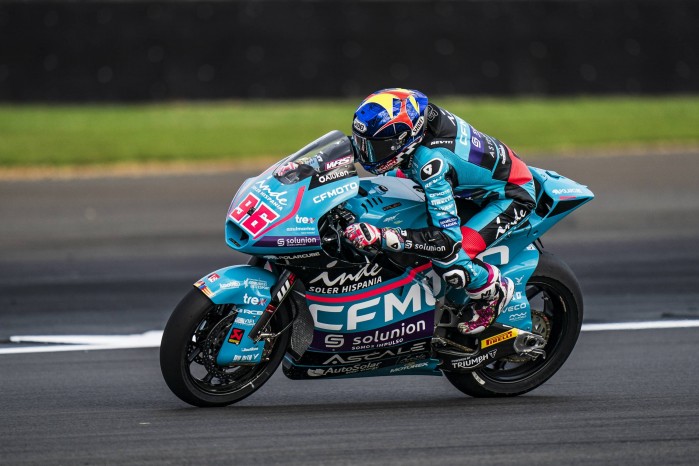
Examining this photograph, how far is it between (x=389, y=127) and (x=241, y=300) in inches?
44.3

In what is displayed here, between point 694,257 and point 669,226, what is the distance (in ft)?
5.15

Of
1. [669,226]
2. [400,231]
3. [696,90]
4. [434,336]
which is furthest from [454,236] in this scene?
[696,90]

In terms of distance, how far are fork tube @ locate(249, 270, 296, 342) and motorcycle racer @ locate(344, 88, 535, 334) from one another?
43 cm

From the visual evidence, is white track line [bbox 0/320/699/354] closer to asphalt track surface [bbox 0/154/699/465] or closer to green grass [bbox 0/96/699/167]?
asphalt track surface [bbox 0/154/699/465]

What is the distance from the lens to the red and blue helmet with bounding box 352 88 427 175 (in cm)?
582

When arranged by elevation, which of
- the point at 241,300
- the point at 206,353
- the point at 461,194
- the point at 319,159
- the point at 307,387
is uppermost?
the point at 319,159

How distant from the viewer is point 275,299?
5.98m

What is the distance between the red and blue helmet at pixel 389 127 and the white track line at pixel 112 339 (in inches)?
106

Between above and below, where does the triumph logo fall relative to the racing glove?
below

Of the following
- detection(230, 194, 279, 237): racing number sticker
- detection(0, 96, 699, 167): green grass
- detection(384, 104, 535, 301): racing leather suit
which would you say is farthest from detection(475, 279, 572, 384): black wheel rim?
detection(0, 96, 699, 167): green grass

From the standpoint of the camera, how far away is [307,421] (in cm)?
585

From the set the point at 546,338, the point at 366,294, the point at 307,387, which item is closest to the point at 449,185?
the point at 366,294

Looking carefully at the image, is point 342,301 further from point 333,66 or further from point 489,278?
point 333,66

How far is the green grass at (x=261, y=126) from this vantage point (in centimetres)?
1673
